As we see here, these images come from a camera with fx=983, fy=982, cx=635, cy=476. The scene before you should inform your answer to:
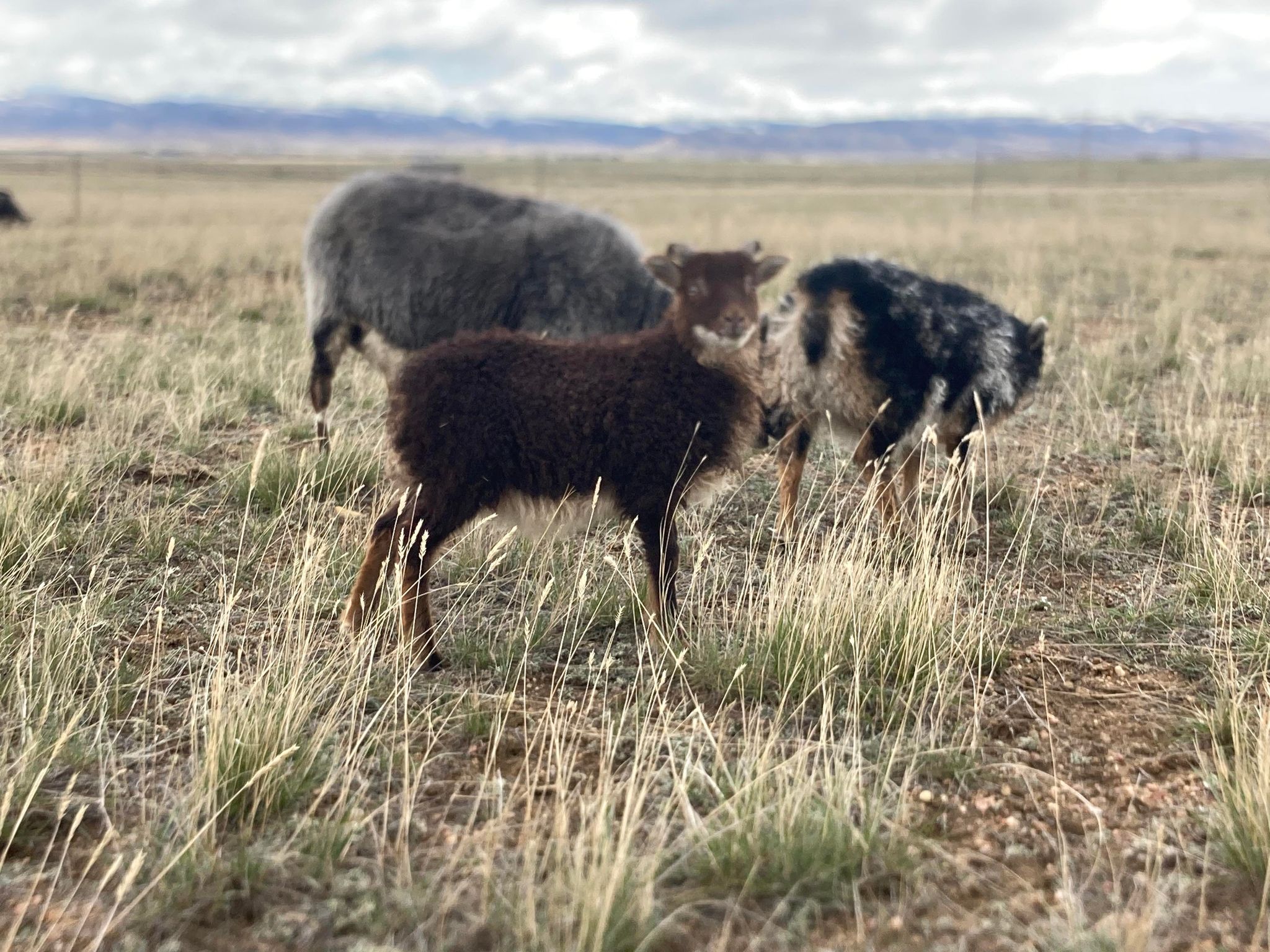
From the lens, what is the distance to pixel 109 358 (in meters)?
8.95

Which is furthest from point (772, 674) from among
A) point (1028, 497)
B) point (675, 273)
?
point (1028, 497)

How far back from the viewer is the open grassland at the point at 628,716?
2.46 meters

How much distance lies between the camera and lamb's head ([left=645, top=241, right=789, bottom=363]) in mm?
4355

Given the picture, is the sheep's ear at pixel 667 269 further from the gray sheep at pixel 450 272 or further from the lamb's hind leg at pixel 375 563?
the gray sheep at pixel 450 272

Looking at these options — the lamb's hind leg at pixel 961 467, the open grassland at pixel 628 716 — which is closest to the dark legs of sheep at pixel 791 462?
the open grassland at pixel 628 716

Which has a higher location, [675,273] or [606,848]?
[675,273]

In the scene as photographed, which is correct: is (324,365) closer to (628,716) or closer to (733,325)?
(733,325)

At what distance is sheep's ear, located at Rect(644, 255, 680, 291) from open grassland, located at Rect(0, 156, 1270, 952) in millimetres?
1267

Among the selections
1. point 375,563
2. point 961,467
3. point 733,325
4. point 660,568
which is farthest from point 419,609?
point 961,467

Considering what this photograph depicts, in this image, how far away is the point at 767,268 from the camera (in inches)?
192

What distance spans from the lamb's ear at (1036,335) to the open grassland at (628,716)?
33.5 inches

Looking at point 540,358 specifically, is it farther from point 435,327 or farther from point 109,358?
point 109,358

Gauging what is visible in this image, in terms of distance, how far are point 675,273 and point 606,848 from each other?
3.00 meters

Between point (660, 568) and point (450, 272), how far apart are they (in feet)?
12.9
